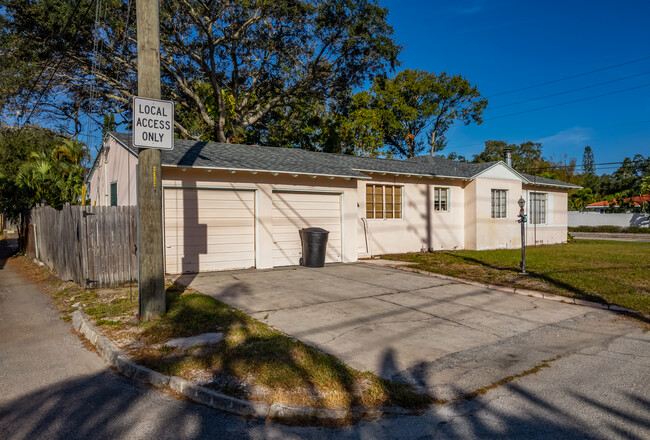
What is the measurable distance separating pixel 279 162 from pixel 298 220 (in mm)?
1990

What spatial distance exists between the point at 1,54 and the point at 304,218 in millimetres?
17715

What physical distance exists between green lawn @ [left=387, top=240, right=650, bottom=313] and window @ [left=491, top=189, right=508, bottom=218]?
3.04 metres

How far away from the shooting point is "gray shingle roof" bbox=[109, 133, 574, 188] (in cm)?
1164

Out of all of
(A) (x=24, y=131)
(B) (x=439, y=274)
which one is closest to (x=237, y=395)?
(B) (x=439, y=274)

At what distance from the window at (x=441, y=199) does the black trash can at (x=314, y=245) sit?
696 cm

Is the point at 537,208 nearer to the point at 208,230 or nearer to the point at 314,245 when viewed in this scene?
the point at 314,245

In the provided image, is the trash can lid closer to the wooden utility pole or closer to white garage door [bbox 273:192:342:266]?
white garage door [bbox 273:192:342:266]

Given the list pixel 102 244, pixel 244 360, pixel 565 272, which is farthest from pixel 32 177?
pixel 565 272

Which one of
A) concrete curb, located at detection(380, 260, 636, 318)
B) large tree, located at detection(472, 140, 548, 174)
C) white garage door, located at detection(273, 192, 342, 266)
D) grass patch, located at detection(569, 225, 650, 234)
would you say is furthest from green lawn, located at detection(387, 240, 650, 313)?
large tree, located at detection(472, 140, 548, 174)

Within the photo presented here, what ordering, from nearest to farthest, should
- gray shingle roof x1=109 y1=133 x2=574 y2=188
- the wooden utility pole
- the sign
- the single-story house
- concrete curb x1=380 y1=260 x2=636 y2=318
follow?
the sign
the wooden utility pole
concrete curb x1=380 y1=260 x2=636 y2=318
the single-story house
gray shingle roof x1=109 y1=133 x2=574 y2=188

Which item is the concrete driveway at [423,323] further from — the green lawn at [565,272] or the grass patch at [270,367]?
the green lawn at [565,272]

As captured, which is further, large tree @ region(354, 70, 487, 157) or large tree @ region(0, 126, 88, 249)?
large tree @ region(354, 70, 487, 157)

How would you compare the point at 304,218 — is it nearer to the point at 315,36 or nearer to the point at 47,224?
the point at 47,224

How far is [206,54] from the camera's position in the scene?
79.0 ft
